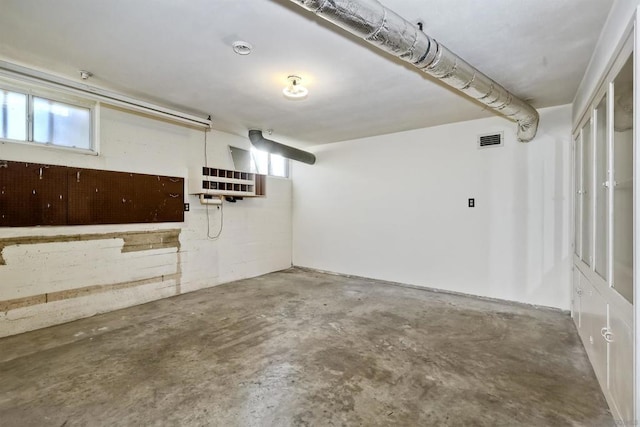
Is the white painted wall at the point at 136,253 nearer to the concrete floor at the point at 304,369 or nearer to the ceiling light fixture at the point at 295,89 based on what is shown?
the concrete floor at the point at 304,369

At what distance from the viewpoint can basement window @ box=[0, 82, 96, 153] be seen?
118 inches

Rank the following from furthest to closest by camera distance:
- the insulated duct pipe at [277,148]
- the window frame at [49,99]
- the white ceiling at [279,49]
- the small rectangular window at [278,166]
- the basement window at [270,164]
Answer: the small rectangular window at [278,166] < the basement window at [270,164] < the insulated duct pipe at [277,148] < the window frame at [49,99] < the white ceiling at [279,49]

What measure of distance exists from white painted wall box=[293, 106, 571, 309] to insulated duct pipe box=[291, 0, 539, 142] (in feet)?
4.18

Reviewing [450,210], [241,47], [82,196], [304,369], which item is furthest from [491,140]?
[82,196]

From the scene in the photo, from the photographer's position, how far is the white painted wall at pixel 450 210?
148 inches

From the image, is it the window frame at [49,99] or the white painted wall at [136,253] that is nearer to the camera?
the window frame at [49,99]

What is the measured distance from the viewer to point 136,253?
3.96m

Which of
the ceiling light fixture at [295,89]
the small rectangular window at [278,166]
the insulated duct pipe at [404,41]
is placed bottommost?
the small rectangular window at [278,166]

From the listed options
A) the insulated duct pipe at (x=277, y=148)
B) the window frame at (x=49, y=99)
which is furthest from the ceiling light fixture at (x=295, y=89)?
the window frame at (x=49, y=99)

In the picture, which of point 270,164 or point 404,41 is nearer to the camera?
point 404,41

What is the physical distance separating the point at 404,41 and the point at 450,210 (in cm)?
311

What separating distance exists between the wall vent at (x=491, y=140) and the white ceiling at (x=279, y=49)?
1.81 ft

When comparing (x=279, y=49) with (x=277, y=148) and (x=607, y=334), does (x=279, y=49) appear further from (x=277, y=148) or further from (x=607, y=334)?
(x=607, y=334)

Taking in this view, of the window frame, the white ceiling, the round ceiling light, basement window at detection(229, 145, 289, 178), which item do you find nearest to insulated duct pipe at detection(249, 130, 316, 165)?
basement window at detection(229, 145, 289, 178)
